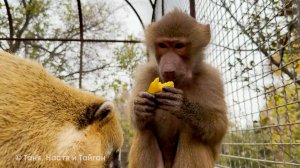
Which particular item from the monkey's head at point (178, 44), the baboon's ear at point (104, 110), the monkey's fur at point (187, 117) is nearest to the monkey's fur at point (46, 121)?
the baboon's ear at point (104, 110)

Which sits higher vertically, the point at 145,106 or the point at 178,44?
the point at 178,44

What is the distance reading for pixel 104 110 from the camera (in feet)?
6.40

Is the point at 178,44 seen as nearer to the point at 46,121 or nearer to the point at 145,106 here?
the point at 145,106

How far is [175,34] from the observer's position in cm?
258

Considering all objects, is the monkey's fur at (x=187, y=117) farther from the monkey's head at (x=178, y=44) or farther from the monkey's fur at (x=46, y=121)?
the monkey's fur at (x=46, y=121)

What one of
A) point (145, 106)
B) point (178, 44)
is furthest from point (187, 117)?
point (178, 44)

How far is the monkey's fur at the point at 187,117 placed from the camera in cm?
235

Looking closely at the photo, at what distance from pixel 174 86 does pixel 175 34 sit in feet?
1.46

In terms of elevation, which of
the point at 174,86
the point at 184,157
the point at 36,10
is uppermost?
the point at 36,10

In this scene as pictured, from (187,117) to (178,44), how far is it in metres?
0.61

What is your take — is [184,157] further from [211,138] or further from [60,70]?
[60,70]

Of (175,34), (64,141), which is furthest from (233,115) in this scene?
(64,141)

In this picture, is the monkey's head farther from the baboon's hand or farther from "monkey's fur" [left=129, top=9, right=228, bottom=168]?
the baboon's hand

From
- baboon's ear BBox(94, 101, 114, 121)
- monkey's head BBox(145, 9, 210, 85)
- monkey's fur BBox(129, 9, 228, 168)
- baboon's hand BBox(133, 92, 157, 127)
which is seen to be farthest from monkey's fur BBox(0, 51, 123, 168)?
monkey's head BBox(145, 9, 210, 85)
